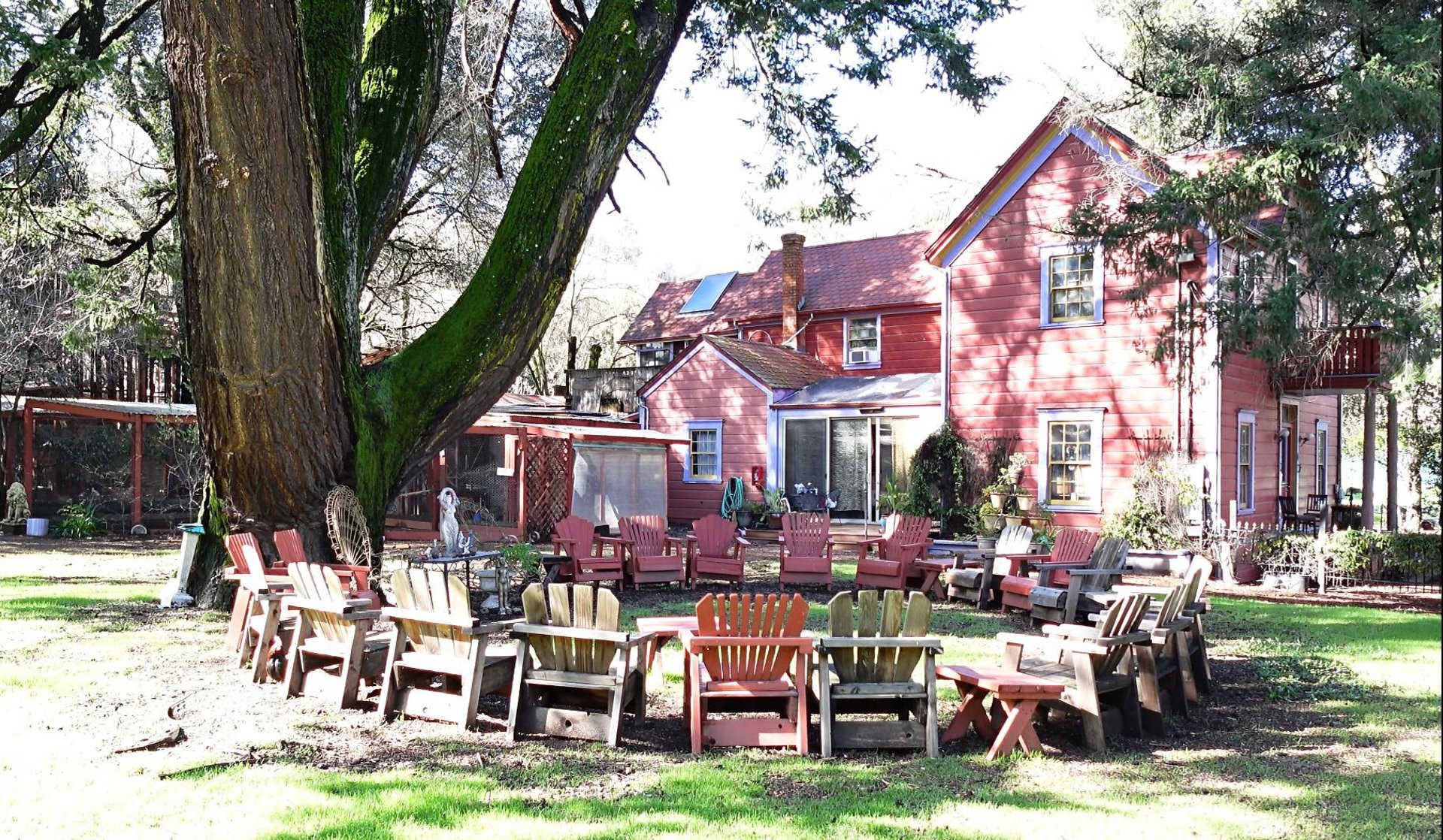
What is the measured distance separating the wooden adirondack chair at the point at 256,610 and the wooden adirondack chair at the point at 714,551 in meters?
5.82

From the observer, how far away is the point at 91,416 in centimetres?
2023

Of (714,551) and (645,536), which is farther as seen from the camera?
(714,551)

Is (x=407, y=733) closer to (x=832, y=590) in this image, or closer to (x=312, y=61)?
(x=312, y=61)

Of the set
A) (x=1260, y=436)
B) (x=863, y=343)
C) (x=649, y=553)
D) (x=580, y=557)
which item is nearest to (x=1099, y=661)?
(x=580, y=557)

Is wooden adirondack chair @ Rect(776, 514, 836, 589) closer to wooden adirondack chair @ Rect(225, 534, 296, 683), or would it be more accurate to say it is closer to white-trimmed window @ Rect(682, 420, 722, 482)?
wooden adirondack chair @ Rect(225, 534, 296, 683)

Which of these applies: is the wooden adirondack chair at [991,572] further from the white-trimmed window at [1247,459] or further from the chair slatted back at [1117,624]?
the white-trimmed window at [1247,459]

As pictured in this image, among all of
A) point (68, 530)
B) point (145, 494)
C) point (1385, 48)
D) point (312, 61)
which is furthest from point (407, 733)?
point (145, 494)

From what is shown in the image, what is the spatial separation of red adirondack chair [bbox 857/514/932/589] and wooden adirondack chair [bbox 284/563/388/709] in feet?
22.9

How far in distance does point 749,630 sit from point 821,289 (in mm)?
22788

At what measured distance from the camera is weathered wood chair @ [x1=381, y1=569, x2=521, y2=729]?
6.20m

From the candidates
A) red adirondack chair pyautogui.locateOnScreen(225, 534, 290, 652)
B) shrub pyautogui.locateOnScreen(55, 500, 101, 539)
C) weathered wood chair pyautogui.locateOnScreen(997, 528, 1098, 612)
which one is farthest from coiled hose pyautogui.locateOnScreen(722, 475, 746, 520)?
red adirondack chair pyautogui.locateOnScreen(225, 534, 290, 652)

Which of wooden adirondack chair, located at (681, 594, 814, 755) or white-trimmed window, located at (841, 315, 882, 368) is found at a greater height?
white-trimmed window, located at (841, 315, 882, 368)

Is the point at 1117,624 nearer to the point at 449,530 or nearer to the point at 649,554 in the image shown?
the point at 449,530

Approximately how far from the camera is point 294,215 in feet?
28.6
